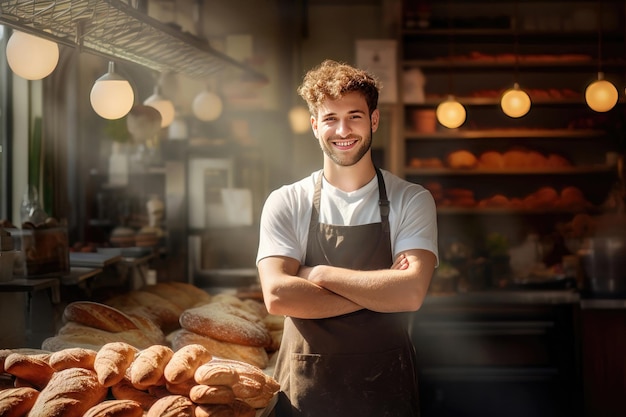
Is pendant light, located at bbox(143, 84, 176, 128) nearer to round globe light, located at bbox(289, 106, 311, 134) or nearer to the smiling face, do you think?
the smiling face

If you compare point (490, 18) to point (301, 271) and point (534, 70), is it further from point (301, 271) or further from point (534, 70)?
point (301, 271)

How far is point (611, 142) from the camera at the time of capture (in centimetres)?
590

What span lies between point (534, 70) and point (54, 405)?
5143 mm

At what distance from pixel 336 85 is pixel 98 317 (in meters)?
1.05

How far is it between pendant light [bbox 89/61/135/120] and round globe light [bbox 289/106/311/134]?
3.44 m

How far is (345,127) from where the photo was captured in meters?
2.03

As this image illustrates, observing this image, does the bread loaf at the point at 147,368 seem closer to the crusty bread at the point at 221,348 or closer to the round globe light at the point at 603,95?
the crusty bread at the point at 221,348

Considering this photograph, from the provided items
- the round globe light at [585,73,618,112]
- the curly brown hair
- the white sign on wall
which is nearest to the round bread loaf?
the curly brown hair

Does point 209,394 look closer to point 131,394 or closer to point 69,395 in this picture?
point 131,394

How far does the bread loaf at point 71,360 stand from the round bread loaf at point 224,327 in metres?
0.53

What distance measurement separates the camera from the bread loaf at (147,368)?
67.7 inches

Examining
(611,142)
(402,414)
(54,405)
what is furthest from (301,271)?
(611,142)

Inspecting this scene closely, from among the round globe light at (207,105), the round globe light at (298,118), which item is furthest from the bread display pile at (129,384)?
the round globe light at (298,118)

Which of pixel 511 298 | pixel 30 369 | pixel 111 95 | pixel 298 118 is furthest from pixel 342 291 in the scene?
pixel 298 118
